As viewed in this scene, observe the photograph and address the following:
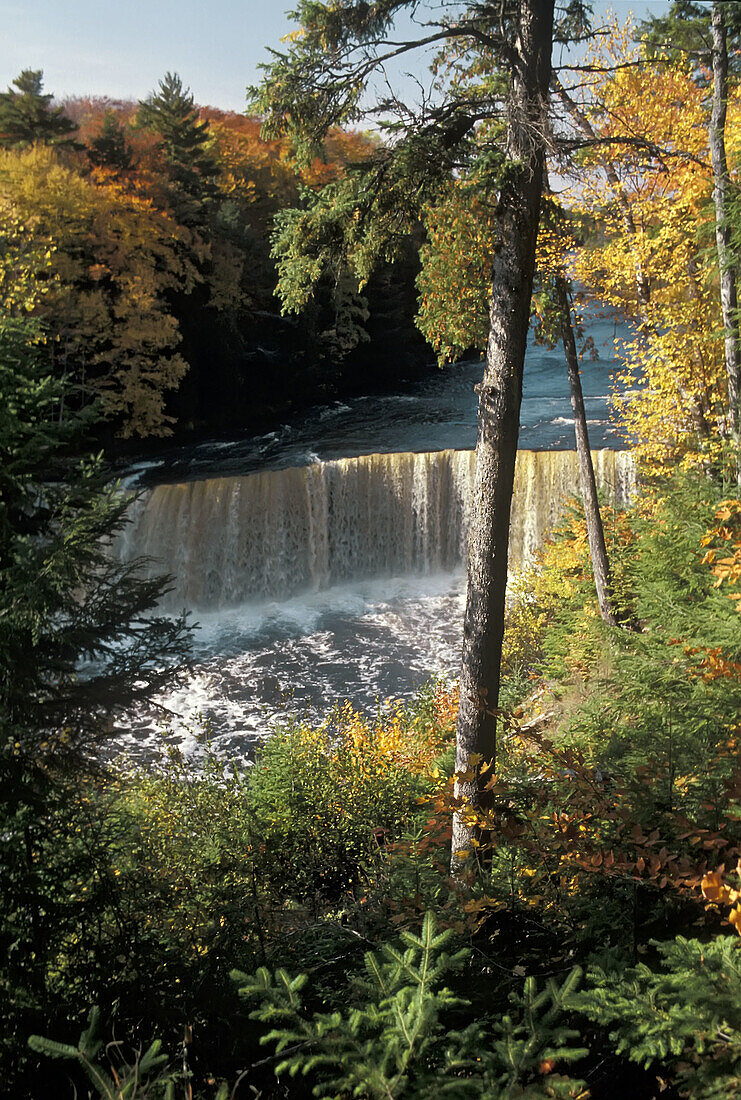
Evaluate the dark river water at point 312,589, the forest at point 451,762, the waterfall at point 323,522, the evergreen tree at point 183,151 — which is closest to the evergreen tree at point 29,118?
the evergreen tree at point 183,151

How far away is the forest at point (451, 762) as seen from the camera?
8.56 ft

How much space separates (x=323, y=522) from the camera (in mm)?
17250

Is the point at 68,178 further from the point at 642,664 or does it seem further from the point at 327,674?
the point at 642,664

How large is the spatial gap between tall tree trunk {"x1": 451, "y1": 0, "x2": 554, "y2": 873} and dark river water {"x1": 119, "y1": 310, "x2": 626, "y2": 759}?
5.08m

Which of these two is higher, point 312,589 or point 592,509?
point 592,509

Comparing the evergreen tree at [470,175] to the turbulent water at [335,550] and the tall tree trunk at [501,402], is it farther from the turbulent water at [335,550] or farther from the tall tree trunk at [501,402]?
the turbulent water at [335,550]

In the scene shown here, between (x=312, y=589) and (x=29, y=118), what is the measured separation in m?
15.0

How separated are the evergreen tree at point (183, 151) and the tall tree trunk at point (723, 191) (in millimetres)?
16233

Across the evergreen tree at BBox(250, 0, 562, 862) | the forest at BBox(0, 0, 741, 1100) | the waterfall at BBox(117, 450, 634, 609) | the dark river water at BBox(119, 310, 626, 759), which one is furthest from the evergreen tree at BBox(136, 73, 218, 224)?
the evergreen tree at BBox(250, 0, 562, 862)

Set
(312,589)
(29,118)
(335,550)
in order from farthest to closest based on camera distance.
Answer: (29,118) < (335,550) < (312,589)

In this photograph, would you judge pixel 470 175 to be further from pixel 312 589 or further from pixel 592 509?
pixel 312 589

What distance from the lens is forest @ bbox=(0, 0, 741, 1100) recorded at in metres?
2.61

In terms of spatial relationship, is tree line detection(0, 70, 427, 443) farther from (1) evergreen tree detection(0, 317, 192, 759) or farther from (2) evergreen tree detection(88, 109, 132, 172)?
(1) evergreen tree detection(0, 317, 192, 759)

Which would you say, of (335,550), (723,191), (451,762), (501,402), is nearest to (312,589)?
(335,550)
